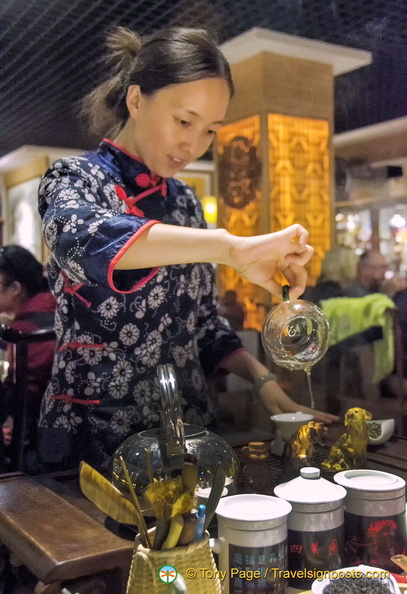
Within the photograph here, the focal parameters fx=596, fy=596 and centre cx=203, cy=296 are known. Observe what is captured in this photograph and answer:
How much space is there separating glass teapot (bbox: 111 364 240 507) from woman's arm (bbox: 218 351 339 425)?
0.39 m

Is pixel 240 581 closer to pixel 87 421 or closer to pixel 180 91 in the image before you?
pixel 87 421

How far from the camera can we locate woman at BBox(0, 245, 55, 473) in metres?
1.31

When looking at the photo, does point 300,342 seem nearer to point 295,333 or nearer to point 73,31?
point 295,333

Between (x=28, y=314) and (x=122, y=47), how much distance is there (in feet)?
1.99

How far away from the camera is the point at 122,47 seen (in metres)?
1.24

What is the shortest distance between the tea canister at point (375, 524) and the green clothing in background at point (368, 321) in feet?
3.19

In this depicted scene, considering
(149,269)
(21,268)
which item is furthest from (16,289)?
(149,269)

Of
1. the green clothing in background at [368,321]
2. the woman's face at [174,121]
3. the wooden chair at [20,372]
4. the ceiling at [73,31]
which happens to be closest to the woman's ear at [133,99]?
the woman's face at [174,121]

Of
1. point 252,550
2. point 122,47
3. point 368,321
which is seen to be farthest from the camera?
point 368,321

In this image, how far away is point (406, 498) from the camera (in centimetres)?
91

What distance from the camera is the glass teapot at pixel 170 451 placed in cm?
85

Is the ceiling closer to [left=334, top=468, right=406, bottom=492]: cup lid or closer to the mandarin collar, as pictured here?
the mandarin collar

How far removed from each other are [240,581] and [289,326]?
0.44 metres

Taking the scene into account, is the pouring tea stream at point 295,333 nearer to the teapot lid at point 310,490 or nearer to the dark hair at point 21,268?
the teapot lid at point 310,490
